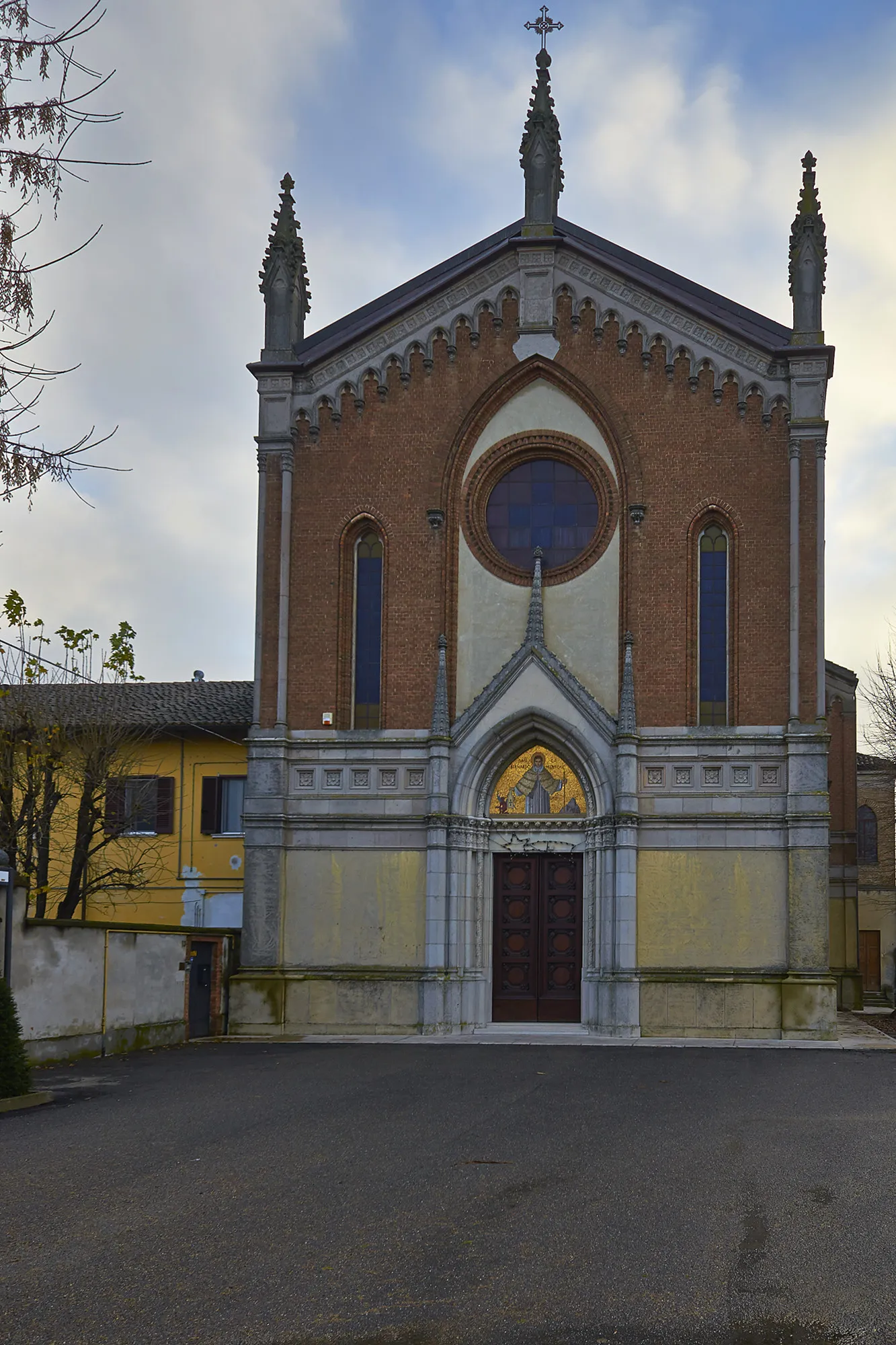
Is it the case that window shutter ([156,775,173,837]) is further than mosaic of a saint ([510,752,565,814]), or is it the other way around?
window shutter ([156,775,173,837])

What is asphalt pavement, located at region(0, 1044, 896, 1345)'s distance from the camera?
7.22 m

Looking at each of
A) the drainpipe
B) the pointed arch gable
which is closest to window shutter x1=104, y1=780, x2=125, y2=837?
the pointed arch gable

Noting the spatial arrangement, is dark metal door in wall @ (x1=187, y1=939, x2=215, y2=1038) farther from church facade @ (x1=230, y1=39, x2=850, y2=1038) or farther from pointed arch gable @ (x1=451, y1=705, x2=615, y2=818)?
pointed arch gable @ (x1=451, y1=705, x2=615, y2=818)

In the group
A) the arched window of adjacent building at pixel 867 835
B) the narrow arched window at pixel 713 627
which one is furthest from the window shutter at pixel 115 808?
the arched window of adjacent building at pixel 867 835

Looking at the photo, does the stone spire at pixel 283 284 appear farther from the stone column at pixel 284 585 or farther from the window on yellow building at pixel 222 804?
the window on yellow building at pixel 222 804

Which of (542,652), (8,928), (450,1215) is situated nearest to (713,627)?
(542,652)

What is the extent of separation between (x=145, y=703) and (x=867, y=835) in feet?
90.9

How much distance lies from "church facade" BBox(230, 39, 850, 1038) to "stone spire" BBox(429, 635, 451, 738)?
5cm

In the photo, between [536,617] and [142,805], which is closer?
[536,617]

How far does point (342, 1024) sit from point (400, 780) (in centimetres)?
449

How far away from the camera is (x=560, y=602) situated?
26.6 meters

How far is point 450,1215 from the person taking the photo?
31.0ft

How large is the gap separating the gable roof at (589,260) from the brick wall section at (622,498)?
97 centimetres

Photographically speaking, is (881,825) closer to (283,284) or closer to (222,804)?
(222,804)
